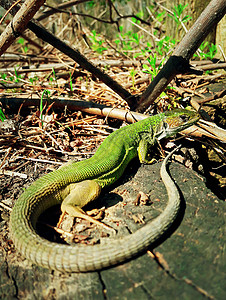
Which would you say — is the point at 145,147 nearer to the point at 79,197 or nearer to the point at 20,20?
the point at 79,197

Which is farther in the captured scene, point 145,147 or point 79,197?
point 145,147

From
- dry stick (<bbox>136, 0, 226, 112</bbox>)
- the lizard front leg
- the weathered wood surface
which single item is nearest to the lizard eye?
the lizard front leg

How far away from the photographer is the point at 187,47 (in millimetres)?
3975

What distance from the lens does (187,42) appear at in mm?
Answer: 3961

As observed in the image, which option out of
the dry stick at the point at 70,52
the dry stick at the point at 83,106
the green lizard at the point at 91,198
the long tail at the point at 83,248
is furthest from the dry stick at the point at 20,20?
the long tail at the point at 83,248

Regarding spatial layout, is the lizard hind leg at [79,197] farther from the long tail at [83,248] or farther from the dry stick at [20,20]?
the dry stick at [20,20]

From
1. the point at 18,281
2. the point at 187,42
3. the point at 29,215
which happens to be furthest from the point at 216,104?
the point at 18,281

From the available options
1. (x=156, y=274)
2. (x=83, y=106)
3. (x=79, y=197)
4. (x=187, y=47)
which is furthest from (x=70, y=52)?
(x=156, y=274)

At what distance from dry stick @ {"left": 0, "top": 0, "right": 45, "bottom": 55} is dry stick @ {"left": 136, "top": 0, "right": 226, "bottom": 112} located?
211 centimetres

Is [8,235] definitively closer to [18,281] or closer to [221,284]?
[18,281]

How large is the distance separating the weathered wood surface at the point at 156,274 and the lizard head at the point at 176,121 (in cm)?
158

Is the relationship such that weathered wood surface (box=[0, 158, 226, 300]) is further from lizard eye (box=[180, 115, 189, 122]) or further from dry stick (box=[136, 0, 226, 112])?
dry stick (box=[136, 0, 226, 112])

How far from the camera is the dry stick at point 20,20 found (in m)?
3.00

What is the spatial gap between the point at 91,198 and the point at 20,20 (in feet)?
7.70
